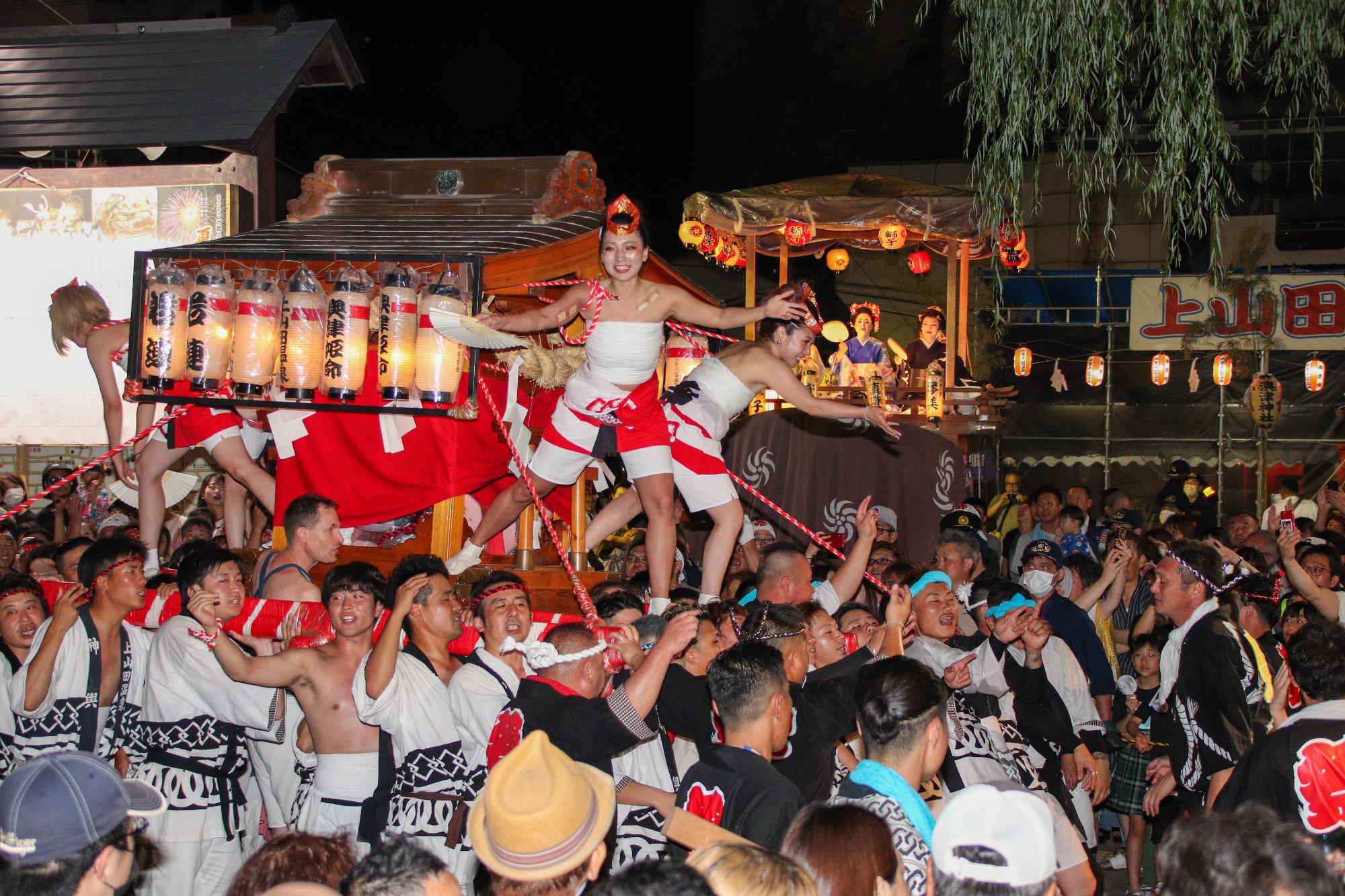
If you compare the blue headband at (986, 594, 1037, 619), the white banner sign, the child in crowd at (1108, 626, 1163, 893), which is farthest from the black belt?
the white banner sign

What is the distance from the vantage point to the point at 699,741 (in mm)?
4070

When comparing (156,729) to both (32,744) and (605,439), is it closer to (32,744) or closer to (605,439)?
(32,744)

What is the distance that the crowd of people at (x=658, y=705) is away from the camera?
2.59 meters

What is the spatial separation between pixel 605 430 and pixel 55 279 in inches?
198

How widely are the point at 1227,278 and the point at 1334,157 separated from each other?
385cm

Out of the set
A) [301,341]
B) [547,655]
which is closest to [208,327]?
[301,341]

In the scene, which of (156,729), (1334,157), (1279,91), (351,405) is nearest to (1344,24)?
(1279,91)

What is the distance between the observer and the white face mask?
6.49 metres

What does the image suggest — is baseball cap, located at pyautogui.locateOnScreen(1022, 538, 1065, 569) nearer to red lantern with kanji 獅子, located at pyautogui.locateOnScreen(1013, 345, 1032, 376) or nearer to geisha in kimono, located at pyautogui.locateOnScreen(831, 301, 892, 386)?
geisha in kimono, located at pyautogui.locateOnScreen(831, 301, 892, 386)

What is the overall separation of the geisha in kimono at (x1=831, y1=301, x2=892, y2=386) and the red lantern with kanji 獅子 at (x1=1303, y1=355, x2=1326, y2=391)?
7630 mm

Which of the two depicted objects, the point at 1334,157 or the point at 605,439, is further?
the point at 1334,157

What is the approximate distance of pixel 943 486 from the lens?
33.4 feet

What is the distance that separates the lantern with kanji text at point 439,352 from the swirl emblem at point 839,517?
15.7ft

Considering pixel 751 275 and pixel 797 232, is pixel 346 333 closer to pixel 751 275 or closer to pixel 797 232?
pixel 797 232
